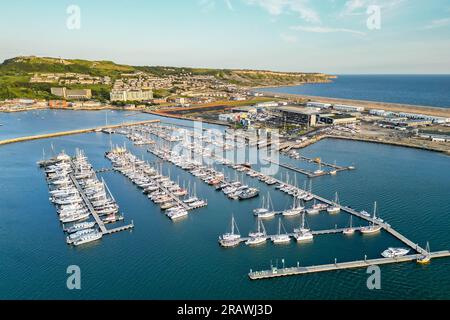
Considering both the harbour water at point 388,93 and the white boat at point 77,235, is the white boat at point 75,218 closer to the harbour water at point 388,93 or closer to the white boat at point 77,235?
the white boat at point 77,235

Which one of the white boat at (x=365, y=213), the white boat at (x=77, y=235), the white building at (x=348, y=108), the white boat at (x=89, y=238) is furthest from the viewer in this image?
the white building at (x=348, y=108)

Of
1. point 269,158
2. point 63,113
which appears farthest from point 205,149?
point 63,113

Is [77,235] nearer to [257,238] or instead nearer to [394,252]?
[257,238]

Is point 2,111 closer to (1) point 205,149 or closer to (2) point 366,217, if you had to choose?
(1) point 205,149

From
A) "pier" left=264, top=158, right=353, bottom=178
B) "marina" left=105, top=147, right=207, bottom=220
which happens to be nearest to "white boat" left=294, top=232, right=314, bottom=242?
"marina" left=105, top=147, right=207, bottom=220

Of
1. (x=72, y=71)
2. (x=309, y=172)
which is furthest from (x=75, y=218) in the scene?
(x=72, y=71)

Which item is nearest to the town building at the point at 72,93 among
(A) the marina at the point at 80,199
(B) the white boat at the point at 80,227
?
(A) the marina at the point at 80,199
